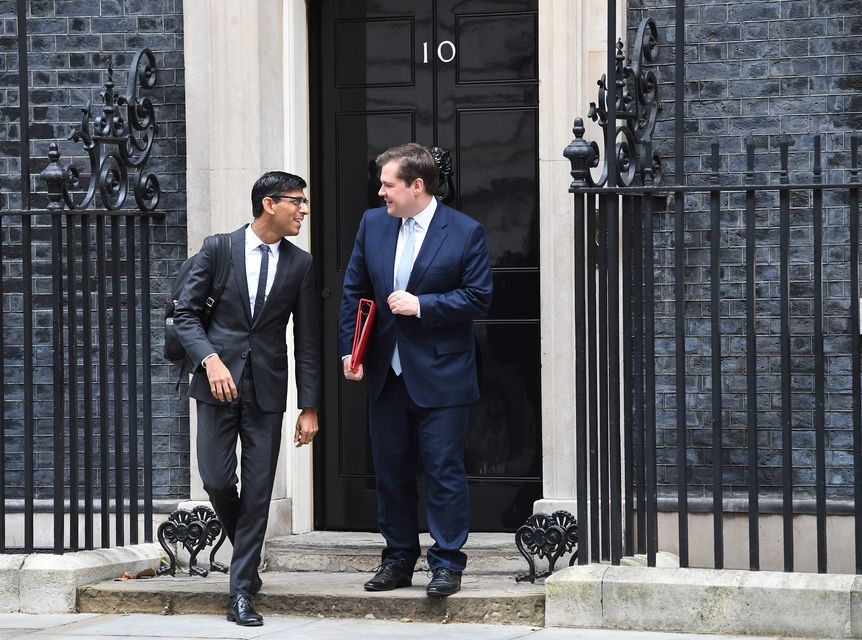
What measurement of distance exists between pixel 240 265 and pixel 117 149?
179 cm

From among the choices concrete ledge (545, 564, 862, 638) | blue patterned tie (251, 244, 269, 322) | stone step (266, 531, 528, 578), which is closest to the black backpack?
blue patterned tie (251, 244, 269, 322)

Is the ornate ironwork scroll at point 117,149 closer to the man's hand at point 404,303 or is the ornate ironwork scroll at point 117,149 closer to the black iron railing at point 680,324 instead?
the man's hand at point 404,303

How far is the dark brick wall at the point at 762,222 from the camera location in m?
7.55

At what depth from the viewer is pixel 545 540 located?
23.6 ft

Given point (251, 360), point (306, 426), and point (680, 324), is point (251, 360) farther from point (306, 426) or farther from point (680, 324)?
point (680, 324)

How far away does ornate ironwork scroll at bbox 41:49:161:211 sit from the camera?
288 inches

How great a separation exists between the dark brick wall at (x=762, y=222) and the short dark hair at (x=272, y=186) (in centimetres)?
195

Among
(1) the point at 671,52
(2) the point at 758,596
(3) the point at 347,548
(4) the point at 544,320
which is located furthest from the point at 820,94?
(3) the point at 347,548

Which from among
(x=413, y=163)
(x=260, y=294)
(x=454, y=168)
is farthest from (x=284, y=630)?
(x=454, y=168)

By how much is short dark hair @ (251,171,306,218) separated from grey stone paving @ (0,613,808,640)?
1711mm

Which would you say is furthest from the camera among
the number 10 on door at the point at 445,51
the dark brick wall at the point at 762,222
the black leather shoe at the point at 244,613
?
the number 10 on door at the point at 445,51

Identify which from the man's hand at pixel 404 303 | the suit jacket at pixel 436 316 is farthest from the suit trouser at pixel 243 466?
the man's hand at pixel 404 303

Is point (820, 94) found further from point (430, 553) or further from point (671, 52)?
point (430, 553)

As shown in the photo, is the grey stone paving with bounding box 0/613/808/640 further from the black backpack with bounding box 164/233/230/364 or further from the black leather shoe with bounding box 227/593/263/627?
the black backpack with bounding box 164/233/230/364
